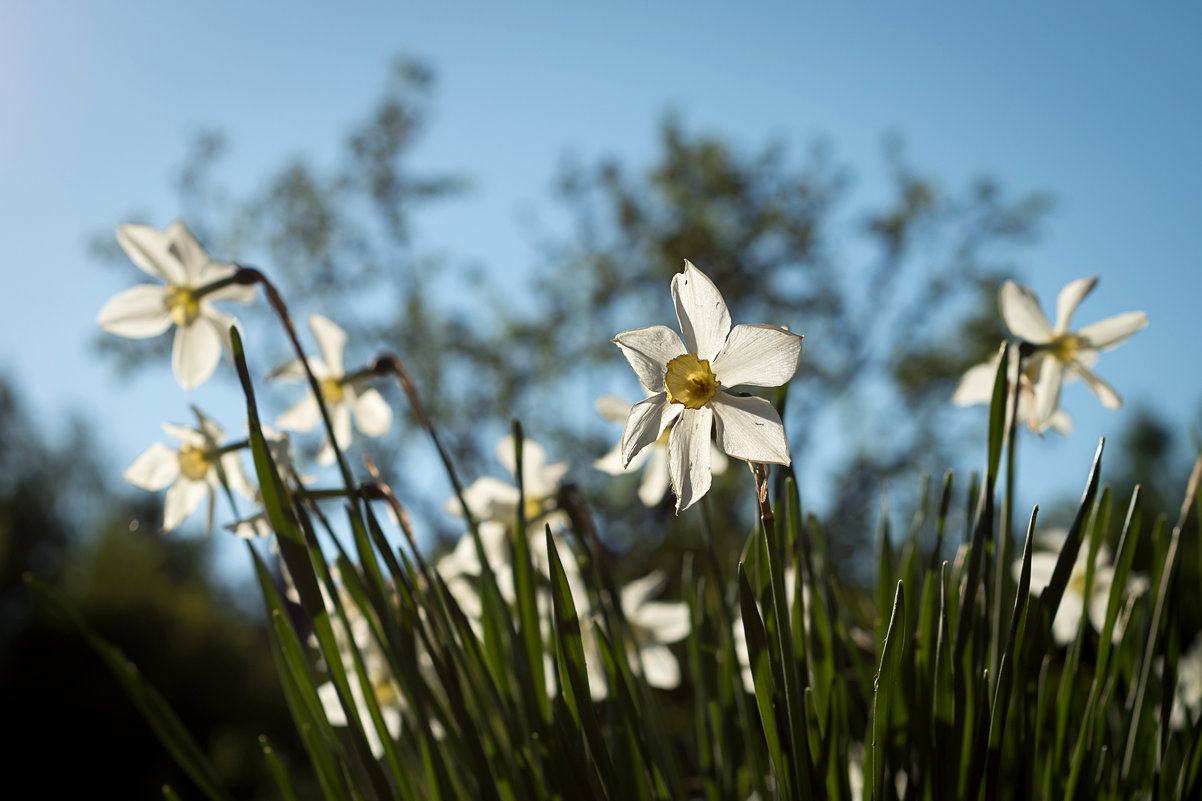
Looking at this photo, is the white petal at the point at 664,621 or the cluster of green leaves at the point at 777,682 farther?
the white petal at the point at 664,621

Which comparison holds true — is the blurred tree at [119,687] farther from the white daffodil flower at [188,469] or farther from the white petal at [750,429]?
the white petal at [750,429]

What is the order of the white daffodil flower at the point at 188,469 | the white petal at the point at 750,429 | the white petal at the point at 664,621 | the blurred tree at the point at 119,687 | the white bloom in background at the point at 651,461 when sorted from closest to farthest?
1. the white petal at the point at 750,429
2. the white daffodil flower at the point at 188,469
3. the white bloom in background at the point at 651,461
4. the white petal at the point at 664,621
5. the blurred tree at the point at 119,687

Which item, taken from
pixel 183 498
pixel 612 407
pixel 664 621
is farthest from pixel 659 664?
pixel 183 498

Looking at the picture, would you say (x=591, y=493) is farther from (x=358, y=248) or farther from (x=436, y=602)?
(x=436, y=602)

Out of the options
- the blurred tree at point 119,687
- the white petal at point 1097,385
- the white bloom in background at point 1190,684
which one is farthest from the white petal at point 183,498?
the blurred tree at point 119,687

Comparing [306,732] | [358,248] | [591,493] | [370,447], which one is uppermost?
[358,248]

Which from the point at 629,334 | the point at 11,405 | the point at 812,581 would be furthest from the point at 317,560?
the point at 11,405

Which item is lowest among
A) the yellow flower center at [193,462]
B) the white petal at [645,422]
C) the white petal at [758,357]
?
the white petal at [645,422]

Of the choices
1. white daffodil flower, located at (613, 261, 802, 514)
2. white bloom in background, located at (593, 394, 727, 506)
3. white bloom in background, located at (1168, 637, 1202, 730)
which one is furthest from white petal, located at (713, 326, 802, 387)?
white bloom in background, located at (1168, 637, 1202, 730)
